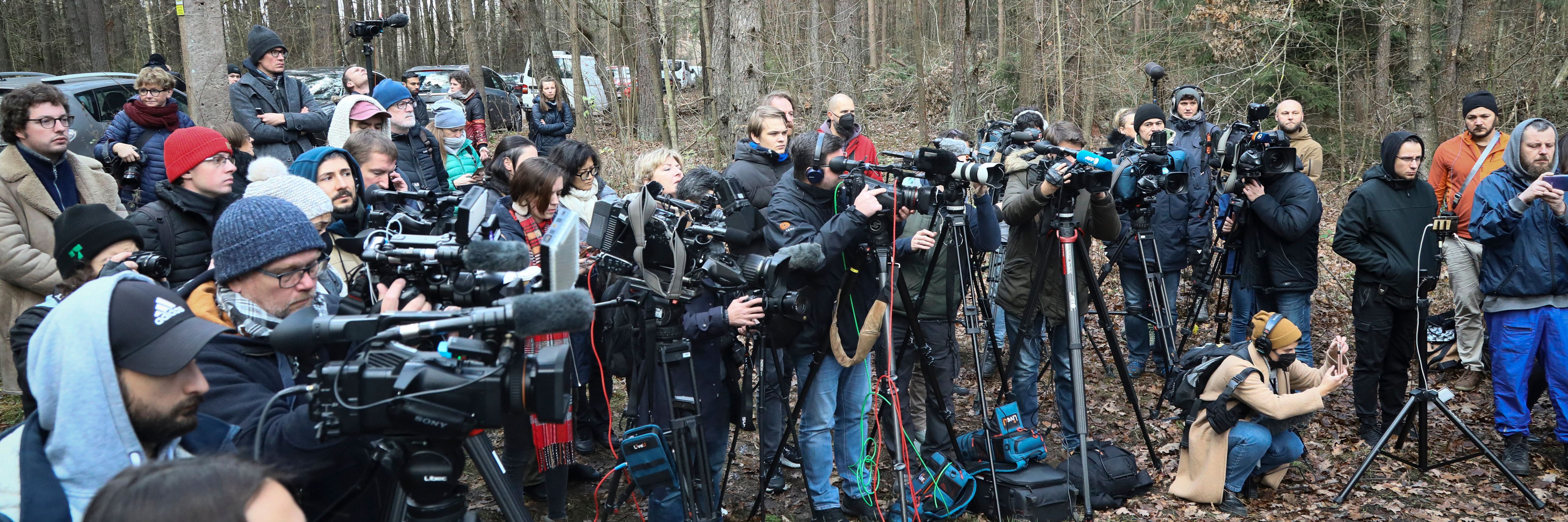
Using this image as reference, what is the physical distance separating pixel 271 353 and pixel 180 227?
6.30 feet

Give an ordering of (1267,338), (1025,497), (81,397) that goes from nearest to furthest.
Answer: (81,397) < (1025,497) < (1267,338)

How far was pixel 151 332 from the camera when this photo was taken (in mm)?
1841

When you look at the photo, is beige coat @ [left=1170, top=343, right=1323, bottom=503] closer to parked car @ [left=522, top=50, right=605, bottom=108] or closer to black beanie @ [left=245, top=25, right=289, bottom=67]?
black beanie @ [left=245, top=25, right=289, bottom=67]

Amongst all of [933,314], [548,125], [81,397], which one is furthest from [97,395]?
[548,125]

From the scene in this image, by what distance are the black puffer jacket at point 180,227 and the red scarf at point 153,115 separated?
2.36 metres

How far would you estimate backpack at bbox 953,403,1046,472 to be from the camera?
4.52m

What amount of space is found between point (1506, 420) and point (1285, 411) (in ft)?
5.29

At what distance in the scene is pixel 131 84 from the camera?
990 cm

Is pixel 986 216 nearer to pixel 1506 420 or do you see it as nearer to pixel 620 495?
pixel 620 495

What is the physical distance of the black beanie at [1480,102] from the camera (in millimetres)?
5891

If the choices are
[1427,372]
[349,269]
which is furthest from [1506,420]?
[349,269]

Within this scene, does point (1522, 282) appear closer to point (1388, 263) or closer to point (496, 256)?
point (1388, 263)

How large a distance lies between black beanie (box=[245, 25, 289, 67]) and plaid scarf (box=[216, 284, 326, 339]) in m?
4.78

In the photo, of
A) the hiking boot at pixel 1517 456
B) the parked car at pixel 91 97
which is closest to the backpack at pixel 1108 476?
the hiking boot at pixel 1517 456
